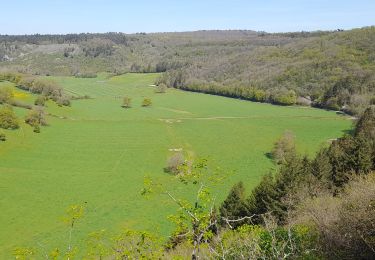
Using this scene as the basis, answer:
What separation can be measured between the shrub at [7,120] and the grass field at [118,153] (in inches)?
70.1

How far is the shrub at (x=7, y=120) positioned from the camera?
8108 cm

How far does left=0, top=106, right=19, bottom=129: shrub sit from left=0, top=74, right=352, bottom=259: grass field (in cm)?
178

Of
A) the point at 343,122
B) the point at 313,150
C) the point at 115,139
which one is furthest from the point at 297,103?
the point at 115,139

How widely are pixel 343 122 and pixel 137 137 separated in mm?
49424

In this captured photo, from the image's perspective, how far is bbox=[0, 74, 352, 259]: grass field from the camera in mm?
47781

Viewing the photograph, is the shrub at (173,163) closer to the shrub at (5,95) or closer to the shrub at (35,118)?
the shrub at (35,118)

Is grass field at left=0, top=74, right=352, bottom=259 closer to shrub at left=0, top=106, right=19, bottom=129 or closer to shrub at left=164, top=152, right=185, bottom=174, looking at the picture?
shrub at left=164, top=152, right=185, bottom=174

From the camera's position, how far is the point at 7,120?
82312mm

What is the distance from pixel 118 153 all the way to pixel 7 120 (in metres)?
23.0

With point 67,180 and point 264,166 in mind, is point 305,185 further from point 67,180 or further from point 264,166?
point 67,180

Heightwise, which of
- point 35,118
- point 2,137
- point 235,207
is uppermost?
point 235,207

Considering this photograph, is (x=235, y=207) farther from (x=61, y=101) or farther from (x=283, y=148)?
(x=61, y=101)

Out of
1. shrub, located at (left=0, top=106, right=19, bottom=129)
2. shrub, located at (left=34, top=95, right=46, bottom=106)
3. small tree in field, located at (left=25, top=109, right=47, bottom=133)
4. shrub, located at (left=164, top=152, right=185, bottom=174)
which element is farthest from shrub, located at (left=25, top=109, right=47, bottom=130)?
shrub, located at (left=164, top=152, right=185, bottom=174)

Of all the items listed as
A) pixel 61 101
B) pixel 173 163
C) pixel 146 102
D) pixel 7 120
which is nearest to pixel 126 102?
pixel 146 102
